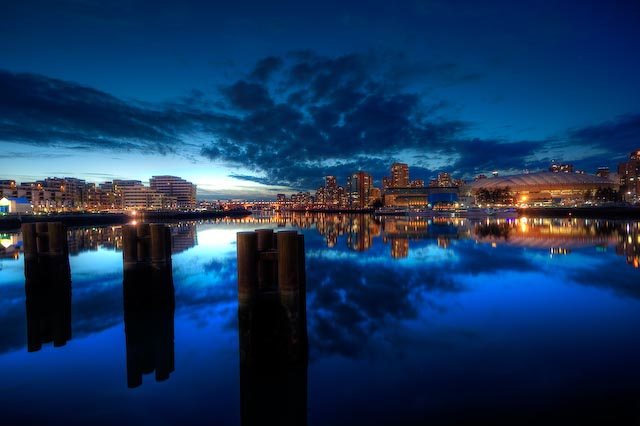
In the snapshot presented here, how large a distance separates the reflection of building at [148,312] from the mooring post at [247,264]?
4203 mm

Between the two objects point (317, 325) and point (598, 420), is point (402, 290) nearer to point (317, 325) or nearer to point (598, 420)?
point (317, 325)

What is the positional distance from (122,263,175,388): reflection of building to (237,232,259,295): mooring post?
420 centimetres

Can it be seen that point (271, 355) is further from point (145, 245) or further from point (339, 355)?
point (145, 245)

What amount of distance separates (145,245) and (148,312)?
2.37 meters

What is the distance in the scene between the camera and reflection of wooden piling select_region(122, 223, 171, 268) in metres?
12.3

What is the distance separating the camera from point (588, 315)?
1164 centimetres

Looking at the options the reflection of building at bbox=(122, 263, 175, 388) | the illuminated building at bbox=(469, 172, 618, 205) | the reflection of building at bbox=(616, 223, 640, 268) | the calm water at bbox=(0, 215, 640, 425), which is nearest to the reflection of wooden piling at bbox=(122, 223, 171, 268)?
the reflection of building at bbox=(122, 263, 175, 388)

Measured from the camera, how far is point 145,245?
12.6 m

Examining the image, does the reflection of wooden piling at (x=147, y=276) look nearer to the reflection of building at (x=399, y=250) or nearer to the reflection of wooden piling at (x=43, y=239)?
the reflection of wooden piling at (x=43, y=239)

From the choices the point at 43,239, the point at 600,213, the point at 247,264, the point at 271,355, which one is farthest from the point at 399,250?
the point at 600,213

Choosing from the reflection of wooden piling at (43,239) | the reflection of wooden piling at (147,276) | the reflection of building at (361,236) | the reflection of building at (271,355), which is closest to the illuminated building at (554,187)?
the reflection of building at (361,236)

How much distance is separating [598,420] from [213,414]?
6553mm

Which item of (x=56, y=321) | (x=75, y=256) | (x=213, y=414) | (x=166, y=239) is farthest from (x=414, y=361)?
(x=75, y=256)

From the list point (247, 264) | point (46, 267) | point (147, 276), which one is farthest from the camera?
point (46, 267)
